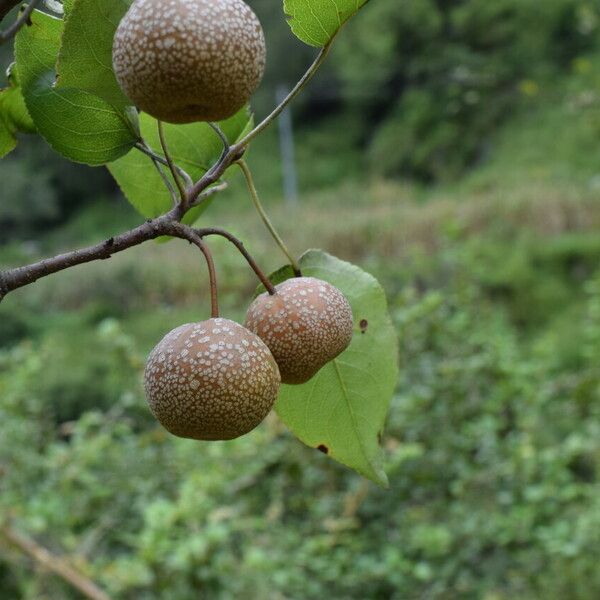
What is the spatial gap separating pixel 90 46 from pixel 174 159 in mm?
148

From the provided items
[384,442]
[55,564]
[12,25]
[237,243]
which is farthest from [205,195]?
[384,442]

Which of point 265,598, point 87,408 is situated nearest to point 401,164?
point 87,408

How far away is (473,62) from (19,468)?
6345 millimetres

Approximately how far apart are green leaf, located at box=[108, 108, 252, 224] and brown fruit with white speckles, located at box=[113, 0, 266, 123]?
211 millimetres

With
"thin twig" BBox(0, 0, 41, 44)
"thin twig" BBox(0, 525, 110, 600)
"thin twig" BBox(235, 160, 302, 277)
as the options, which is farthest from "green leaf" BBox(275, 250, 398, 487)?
"thin twig" BBox(0, 525, 110, 600)

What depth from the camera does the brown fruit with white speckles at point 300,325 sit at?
48 cm

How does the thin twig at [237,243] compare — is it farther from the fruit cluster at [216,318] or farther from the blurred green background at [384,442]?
the blurred green background at [384,442]

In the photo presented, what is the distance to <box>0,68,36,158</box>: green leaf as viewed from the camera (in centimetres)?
54

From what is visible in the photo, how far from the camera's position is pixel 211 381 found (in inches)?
16.9

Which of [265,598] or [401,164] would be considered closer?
[265,598]

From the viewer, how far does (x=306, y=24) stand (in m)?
0.48

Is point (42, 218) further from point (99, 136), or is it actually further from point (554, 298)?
point (99, 136)

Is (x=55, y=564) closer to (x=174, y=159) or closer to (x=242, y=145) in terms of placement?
(x=174, y=159)

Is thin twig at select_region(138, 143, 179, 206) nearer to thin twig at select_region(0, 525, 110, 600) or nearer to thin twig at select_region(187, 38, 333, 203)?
thin twig at select_region(187, 38, 333, 203)
